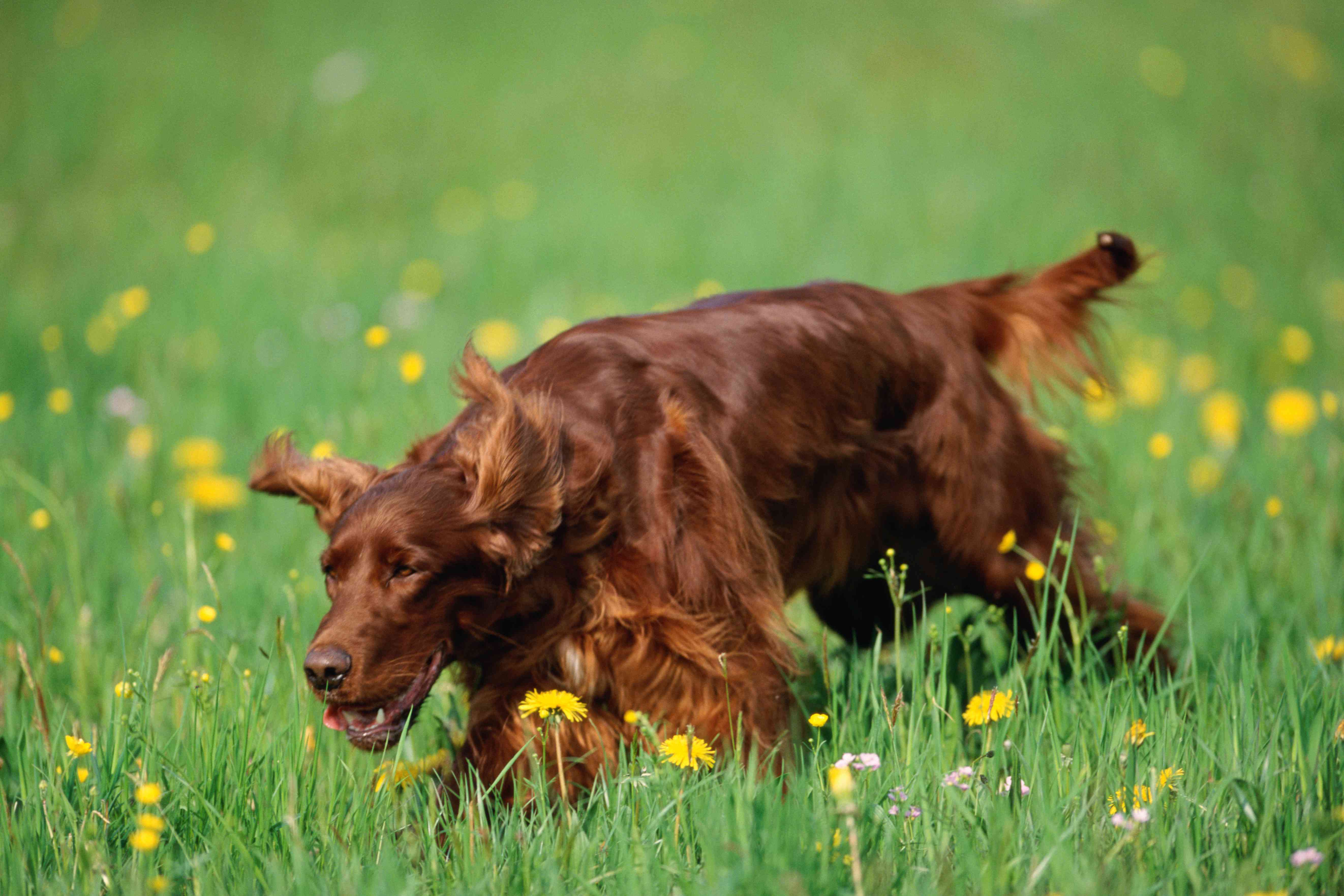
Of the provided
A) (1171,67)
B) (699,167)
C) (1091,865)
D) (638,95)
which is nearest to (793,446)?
(1091,865)

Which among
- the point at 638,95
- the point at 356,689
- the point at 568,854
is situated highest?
the point at 638,95

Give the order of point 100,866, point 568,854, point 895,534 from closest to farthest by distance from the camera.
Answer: point 100,866 < point 568,854 < point 895,534

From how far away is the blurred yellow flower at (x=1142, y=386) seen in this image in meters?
5.09

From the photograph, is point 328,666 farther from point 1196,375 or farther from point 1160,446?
point 1196,375

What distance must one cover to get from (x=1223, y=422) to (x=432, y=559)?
11.9ft

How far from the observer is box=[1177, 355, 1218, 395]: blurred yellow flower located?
5.55 m

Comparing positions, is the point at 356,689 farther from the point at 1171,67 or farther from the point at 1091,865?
the point at 1171,67

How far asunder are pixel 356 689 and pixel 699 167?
7.52 m

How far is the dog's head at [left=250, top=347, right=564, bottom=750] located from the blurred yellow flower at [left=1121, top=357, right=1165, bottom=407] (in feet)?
11.0

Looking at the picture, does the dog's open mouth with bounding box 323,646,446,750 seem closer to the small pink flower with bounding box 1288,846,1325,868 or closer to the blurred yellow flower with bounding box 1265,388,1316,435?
the small pink flower with bounding box 1288,846,1325,868

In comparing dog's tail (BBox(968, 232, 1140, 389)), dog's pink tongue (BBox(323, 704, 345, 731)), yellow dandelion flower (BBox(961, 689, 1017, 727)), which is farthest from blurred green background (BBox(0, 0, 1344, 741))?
dog's pink tongue (BBox(323, 704, 345, 731))

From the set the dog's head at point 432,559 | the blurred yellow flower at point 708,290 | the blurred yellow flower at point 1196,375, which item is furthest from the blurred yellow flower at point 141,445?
the blurred yellow flower at point 1196,375

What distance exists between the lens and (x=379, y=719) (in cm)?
225

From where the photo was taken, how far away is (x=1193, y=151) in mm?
9555
